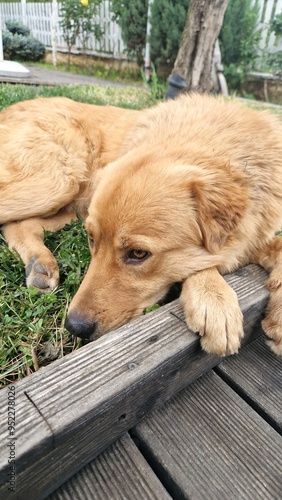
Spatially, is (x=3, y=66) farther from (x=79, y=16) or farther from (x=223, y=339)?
(x=223, y=339)

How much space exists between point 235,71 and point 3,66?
7.48 metres

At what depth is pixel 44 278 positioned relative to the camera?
2.68m

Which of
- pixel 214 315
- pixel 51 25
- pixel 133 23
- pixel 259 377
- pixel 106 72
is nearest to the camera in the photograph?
pixel 214 315

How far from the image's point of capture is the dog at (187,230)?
215 centimetres

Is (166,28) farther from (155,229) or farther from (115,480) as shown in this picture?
(115,480)

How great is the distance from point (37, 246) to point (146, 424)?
1.70 m

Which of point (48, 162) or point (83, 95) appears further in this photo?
point (83, 95)

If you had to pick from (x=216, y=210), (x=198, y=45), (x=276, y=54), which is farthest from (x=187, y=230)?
(x=276, y=54)

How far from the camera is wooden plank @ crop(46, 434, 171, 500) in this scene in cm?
148

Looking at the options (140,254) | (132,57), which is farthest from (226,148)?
(132,57)

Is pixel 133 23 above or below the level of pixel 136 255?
above

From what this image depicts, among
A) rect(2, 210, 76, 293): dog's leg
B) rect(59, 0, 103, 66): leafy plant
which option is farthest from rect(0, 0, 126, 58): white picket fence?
rect(2, 210, 76, 293): dog's leg

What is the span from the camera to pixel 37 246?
9.89ft

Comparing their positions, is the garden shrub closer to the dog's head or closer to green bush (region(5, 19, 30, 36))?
the dog's head
